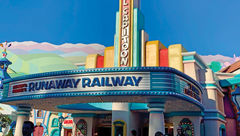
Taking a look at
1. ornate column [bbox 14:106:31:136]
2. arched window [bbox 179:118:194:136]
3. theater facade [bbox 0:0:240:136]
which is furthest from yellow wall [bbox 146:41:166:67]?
ornate column [bbox 14:106:31:136]

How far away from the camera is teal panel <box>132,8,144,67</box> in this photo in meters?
24.6

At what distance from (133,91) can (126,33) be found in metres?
11.1

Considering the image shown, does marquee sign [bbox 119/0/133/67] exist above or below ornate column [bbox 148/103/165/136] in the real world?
above

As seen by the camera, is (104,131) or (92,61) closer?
(104,131)

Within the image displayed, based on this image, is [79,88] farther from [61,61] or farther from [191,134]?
[61,61]

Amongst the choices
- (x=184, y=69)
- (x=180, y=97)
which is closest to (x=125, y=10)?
(x=184, y=69)

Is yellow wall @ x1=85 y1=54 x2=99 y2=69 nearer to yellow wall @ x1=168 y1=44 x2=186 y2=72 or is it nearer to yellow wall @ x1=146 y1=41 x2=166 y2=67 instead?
yellow wall @ x1=146 y1=41 x2=166 y2=67

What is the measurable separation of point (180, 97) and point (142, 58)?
389 inches

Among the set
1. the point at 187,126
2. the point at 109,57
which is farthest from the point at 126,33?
the point at 187,126

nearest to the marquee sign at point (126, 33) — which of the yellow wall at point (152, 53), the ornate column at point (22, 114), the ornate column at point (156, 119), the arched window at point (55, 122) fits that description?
the yellow wall at point (152, 53)

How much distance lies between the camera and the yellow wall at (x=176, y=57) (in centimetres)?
2436

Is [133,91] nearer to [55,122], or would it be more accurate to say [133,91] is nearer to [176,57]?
→ [176,57]

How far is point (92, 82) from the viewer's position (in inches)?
639

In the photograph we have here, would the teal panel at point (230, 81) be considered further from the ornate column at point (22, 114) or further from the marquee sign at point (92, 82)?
the ornate column at point (22, 114)
